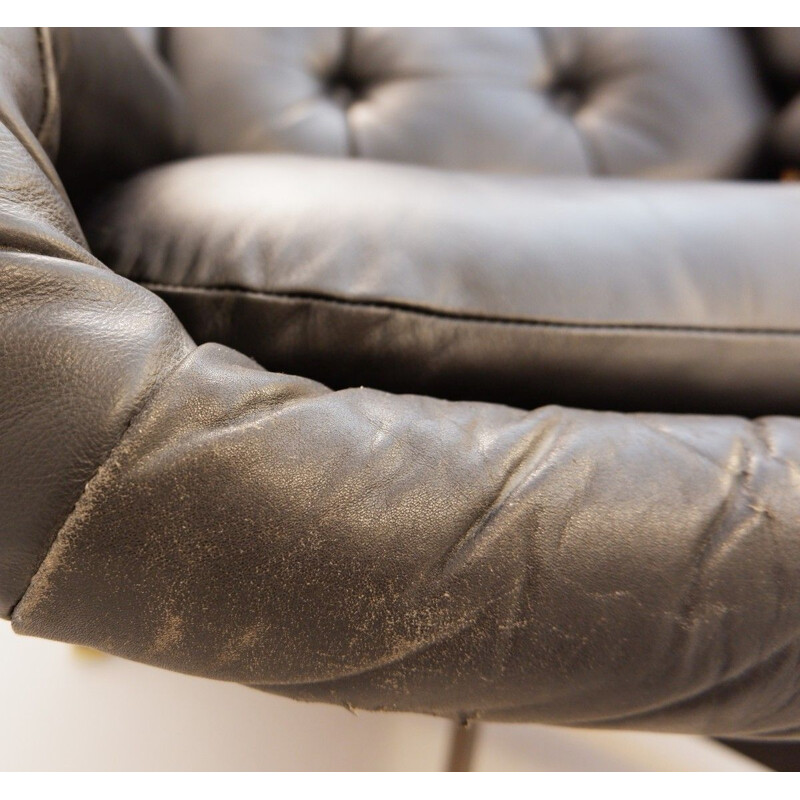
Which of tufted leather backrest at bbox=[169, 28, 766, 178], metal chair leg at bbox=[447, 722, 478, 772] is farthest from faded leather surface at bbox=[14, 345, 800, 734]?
tufted leather backrest at bbox=[169, 28, 766, 178]

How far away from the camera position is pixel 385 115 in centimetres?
64

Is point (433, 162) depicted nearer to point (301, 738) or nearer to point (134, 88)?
point (134, 88)

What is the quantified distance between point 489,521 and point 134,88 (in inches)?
16.5

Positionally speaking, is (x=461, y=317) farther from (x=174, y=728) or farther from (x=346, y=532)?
(x=174, y=728)

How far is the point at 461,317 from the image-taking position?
15.3 inches

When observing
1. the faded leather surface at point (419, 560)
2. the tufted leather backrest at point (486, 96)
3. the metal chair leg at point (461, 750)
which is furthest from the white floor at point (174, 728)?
the tufted leather backrest at point (486, 96)

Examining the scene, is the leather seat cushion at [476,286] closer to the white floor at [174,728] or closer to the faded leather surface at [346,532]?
the faded leather surface at [346,532]

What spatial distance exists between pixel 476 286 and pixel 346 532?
7.4 inches

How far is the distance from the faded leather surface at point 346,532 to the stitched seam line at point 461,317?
0.27 feet

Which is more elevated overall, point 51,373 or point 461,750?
point 51,373

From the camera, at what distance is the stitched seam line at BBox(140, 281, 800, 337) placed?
1.27 feet

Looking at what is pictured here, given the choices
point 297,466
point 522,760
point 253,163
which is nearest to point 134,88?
point 253,163

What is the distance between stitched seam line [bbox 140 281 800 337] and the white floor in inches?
13.7

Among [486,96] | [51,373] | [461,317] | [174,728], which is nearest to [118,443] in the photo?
[51,373]
